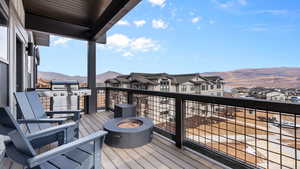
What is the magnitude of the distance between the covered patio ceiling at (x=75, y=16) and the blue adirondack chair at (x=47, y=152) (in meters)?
2.41

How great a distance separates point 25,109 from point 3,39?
1041mm

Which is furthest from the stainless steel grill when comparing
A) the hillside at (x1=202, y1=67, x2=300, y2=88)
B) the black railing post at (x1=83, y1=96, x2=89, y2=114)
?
the hillside at (x1=202, y1=67, x2=300, y2=88)

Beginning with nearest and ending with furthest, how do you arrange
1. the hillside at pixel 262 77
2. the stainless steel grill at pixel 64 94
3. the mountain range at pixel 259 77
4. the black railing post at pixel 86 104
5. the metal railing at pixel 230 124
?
1. the metal railing at pixel 230 124
2. the stainless steel grill at pixel 64 94
3. the black railing post at pixel 86 104
4. the mountain range at pixel 259 77
5. the hillside at pixel 262 77

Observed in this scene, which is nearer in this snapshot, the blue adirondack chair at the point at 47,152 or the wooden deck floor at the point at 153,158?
the blue adirondack chair at the point at 47,152

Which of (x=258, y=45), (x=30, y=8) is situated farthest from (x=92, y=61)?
(x=258, y=45)

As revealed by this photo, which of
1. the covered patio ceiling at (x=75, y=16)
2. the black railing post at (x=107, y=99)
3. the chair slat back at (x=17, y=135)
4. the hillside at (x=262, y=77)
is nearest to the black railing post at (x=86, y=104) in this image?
the black railing post at (x=107, y=99)

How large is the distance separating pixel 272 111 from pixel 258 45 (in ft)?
67.8

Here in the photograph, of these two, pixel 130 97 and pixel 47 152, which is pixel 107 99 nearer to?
pixel 130 97

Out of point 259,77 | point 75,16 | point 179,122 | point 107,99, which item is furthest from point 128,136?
point 259,77

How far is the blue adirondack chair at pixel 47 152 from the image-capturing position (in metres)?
1.25

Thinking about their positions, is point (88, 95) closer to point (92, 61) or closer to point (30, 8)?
point (92, 61)

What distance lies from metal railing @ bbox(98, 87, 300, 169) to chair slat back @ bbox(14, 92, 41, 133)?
7.05ft

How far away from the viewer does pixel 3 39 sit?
2.28 m

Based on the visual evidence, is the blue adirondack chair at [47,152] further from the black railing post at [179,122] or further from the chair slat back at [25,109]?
the black railing post at [179,122]
